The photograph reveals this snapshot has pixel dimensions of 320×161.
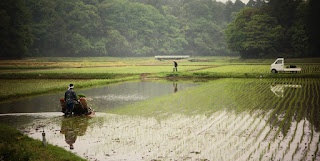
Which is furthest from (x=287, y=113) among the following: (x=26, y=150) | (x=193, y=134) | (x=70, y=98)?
(x=26, y=150)

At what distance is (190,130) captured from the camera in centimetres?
924

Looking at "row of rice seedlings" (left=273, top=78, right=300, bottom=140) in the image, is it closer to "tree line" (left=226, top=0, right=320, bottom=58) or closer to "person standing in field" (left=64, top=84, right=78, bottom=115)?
"person standing in field" (left=64, top=84, right=78, bottom=115)

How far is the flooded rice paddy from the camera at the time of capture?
7.14 m

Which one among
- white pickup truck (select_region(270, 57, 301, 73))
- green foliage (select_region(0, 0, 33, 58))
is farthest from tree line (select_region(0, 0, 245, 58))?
white pickup truck (select_region(270, 57, 301, 73))

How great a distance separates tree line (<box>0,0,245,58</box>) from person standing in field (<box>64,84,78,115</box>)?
50246mm

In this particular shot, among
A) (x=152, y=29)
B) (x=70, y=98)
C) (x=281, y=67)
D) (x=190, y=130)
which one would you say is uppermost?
(x=152, y=29)

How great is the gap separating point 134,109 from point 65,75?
62.1ft

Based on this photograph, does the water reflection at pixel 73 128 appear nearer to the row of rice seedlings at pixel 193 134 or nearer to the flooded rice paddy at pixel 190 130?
the flooded rice paddy at pixel 190 130

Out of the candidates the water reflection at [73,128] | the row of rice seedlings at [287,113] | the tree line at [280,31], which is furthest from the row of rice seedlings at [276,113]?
the tree line at [280,31]

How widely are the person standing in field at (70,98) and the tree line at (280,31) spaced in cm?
→ 5336

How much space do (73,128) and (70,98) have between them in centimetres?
154

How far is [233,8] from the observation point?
10812 cm

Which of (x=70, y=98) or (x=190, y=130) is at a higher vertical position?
(x=70, y=98)

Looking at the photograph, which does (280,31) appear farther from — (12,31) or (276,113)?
(276,113)
